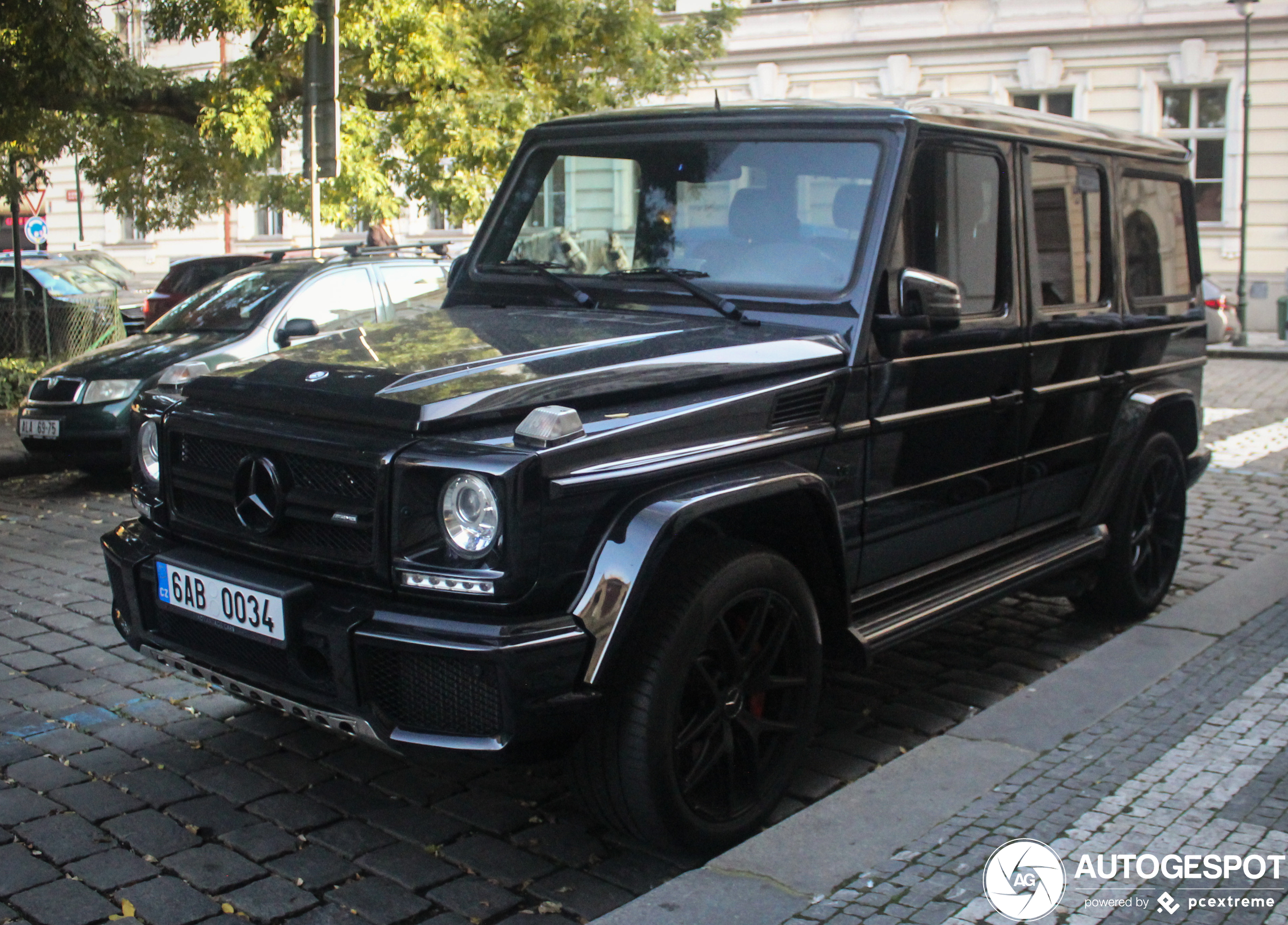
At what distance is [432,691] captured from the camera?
3.20 meters

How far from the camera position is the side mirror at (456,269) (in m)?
5.09

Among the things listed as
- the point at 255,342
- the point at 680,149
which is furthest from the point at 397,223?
the point at 680,149

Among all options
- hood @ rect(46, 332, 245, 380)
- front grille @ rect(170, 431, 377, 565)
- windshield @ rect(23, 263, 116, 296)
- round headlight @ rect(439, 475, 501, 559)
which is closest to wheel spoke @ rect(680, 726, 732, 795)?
round headlight @ rect(439, 475, 501, 559)

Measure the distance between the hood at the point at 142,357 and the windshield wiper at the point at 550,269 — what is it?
16.5 ft

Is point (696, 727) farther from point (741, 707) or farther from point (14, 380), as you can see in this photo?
point (14, 380)

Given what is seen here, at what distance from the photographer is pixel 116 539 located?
4.11 meters

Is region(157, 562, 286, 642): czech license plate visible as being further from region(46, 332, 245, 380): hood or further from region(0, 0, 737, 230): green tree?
region(0, 0, 737, 230): green tree

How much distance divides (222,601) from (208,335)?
6.53 metres

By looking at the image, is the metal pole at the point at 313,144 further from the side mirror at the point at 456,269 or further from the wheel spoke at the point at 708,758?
the wheel spoke at the point at 708,758

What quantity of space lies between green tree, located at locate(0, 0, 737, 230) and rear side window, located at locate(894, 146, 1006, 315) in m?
10.1

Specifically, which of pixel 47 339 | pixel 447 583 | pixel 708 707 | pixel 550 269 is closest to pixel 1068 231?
pixel 550 269

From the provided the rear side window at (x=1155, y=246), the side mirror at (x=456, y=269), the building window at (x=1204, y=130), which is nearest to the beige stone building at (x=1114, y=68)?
the building window at (x=1204, y=130)

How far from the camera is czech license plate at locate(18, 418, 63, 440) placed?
368 inches

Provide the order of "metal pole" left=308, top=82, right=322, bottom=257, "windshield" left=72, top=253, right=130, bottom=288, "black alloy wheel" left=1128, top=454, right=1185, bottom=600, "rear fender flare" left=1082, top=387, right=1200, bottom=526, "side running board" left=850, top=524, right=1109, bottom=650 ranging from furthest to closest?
"windshield" left=72, top=253, right=130, bottom=288 < "metal pole" left=308, top=82, right=322, bottom=257 < "black alloy wheel" left=1128, top=454, right=1185, bottom=600 < "rear fender flare" left=1082, top=387, right=1200, bottom=526 < "side running board" left=850, top=524, right=1109, bottom=650
